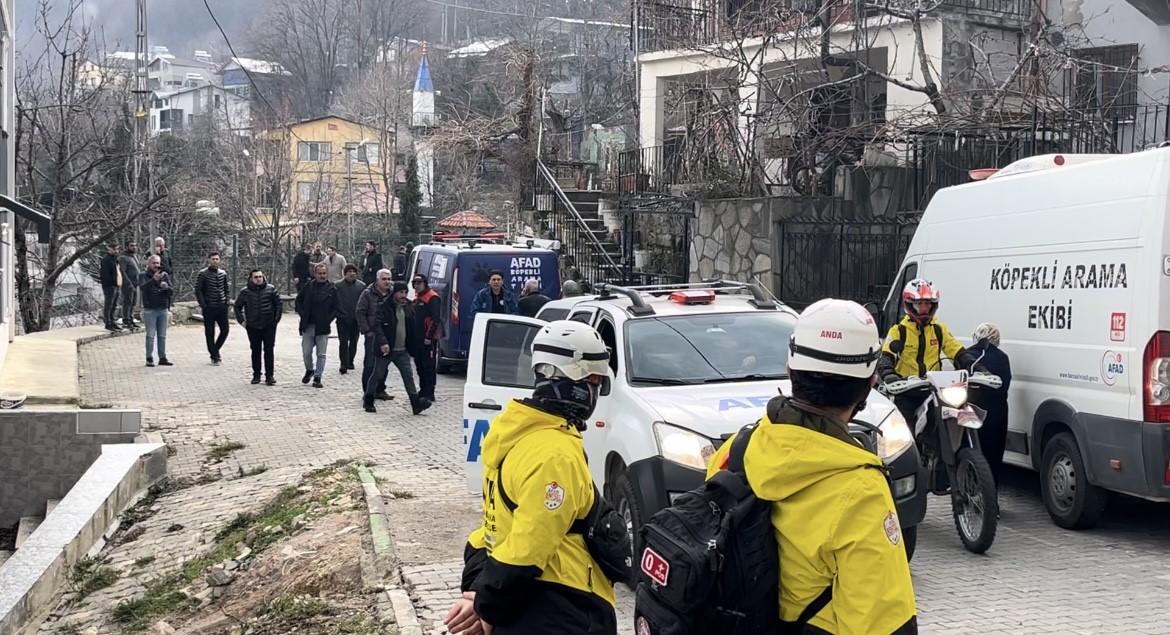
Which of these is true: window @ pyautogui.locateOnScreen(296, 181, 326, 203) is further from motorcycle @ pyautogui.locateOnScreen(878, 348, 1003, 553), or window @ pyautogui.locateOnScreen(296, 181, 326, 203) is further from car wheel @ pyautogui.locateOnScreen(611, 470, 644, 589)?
car wheel @ pyautogui.locateOnScreen(611, 470, 644, 589)

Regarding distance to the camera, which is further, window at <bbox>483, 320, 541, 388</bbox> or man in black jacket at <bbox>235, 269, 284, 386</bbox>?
man in black jacket at <bbox>235, 269, 284, 386</bbox>

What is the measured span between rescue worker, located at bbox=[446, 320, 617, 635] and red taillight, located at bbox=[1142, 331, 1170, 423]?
501 centimetres

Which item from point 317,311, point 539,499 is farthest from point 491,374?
point 317,311

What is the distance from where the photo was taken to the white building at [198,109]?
6356 cm

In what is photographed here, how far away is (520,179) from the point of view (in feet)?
87.3

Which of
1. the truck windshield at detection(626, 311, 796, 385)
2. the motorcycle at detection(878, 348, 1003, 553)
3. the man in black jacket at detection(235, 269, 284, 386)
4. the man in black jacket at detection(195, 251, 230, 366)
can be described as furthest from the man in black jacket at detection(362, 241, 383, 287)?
the motorcycle at detection(878, 348, 1003, 553)

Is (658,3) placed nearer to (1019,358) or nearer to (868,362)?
(1019,358)

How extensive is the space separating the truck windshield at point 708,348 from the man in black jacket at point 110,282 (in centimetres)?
1719

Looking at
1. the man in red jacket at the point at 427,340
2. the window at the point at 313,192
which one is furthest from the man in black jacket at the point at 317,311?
the window at the point at 313,192

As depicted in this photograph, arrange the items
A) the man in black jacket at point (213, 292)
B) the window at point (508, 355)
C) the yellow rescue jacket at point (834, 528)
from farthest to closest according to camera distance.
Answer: the man in black jacket at point (213, 292) < the window at point (508, 355) < the yellow rescue jacket at point (834, 528)

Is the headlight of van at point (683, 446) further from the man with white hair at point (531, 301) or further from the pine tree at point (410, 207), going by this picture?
the pine tree at point (410, 207)

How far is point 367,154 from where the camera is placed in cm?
5797

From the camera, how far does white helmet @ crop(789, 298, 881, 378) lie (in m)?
2.56

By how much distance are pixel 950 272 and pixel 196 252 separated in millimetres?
25107
